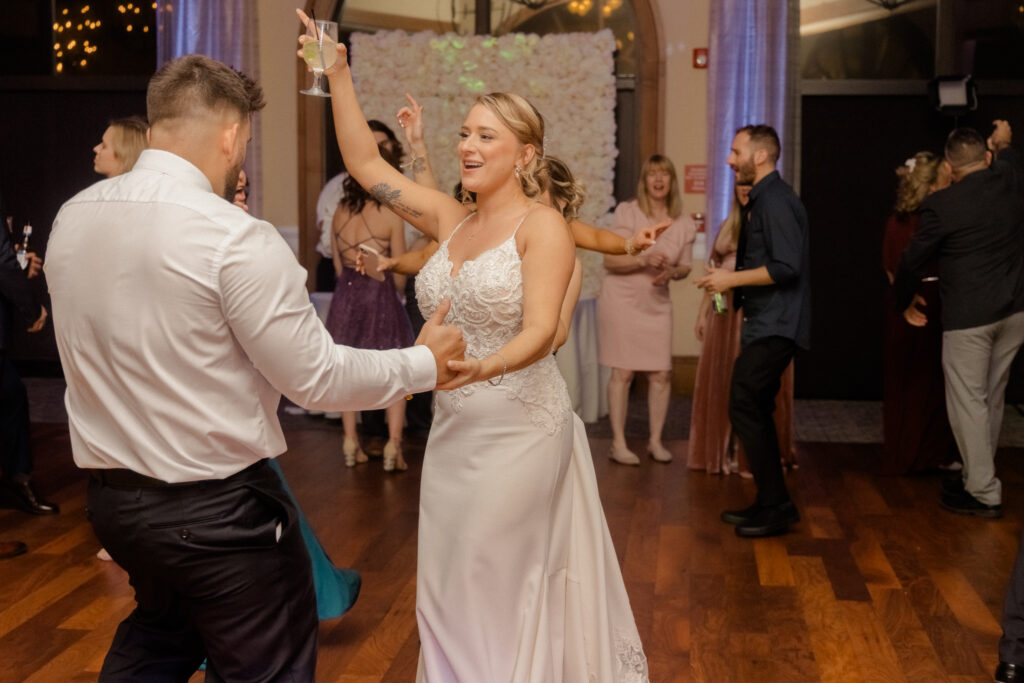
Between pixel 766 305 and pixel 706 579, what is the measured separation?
123cm

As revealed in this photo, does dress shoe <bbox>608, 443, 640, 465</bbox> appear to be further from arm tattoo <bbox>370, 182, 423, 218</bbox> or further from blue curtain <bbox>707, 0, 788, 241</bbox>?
arm tattoo <bbox>370, 182, 423, 218</bbox>

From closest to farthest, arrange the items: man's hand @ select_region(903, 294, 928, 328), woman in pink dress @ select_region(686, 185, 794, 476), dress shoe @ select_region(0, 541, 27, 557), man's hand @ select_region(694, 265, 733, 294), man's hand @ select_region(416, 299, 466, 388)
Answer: man's hand @ select_region(416, 299, 466, 388) < dress shoe @ select_region(0, 541, 27, 557) < man's hand @ select_region(694, 265, 733, 294) < man's hand @ select_region(903, 294, 928, 328) < woman in pink dress @ select_region(686, 185, 794, 476)

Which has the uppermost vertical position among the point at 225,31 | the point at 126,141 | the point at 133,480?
the point at 225,31

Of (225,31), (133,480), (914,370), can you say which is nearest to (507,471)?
(133,480)

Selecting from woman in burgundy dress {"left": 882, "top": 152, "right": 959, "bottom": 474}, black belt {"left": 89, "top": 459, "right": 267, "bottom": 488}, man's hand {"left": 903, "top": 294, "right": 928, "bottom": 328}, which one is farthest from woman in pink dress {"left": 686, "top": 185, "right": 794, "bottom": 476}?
black belt {"left": 89, "top": 459, "right": 267, "bottom": 488}

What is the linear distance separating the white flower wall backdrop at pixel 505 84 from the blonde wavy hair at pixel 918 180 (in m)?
2.42

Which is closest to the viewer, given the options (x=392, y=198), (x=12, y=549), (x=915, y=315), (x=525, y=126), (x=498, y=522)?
(x=498, y=522)

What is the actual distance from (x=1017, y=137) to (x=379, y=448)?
501 cm

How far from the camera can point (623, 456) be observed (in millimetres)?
6180

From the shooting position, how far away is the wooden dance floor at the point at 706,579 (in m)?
3.49

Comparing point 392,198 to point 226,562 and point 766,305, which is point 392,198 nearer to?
point 226,562

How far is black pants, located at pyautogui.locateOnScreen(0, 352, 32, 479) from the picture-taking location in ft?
16.2

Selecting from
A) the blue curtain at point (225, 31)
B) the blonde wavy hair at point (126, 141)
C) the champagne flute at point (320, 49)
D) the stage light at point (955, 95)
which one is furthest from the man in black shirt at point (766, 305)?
the blue curtain at point (225, 31)

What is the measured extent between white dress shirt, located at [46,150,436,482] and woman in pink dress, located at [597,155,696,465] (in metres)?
4.24
